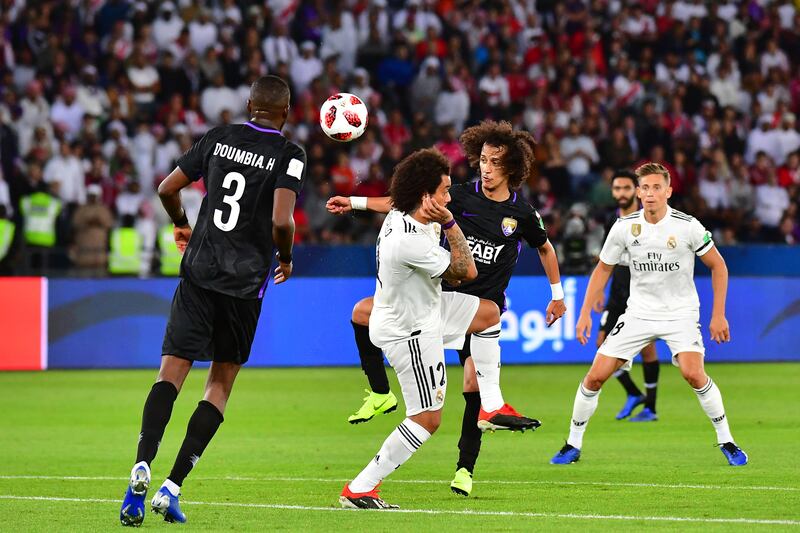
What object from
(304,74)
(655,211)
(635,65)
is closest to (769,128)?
(635,65)

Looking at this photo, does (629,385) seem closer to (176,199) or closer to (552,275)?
(552,275)

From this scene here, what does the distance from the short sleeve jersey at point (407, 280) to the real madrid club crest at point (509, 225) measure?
122 centimetres

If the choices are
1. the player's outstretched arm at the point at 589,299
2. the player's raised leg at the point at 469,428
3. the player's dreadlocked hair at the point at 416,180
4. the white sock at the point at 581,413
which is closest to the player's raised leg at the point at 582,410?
the white sock at the point at 581,413

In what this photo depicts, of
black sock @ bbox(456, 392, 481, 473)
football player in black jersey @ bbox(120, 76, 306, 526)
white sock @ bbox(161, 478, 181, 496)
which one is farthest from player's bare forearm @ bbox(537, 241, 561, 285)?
white sock @ bbox(161, 478, 181, 496)

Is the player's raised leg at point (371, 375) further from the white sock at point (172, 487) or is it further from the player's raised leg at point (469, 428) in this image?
the white sock at point (172, 487)

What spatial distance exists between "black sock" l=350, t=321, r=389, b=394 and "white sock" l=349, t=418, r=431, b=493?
1111 millimetres

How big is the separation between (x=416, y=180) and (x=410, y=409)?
1.28 meters

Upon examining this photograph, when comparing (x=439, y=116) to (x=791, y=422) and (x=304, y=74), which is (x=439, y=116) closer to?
(x=304, y=74)

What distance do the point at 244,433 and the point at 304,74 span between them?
11309 millimetres

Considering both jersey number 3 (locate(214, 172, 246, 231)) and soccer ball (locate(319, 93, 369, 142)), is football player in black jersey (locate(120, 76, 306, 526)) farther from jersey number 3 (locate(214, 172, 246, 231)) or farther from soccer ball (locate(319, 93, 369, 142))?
soccer ball (locate(319, 93, 369, 142))

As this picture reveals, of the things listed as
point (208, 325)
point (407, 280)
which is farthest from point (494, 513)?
point (208, 325)

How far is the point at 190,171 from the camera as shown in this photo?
7.62 meters

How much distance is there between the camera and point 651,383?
A: 43.7ft

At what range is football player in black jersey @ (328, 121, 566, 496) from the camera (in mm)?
8820
